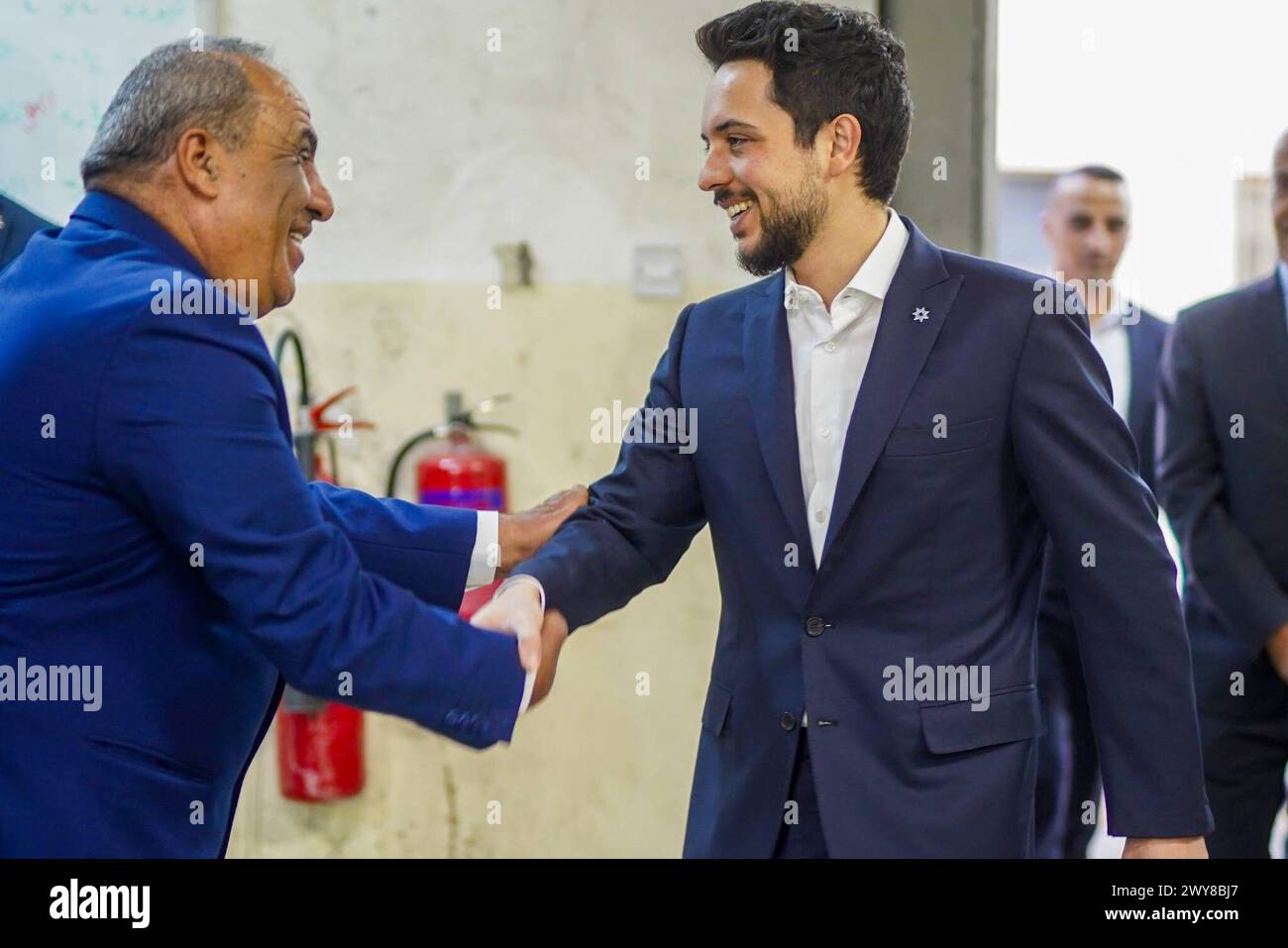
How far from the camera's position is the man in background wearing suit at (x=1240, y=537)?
2.67 m

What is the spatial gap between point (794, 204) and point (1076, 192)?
1.91 meters

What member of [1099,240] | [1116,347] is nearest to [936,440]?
[1116,347]

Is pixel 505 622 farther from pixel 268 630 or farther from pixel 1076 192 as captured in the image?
pixel 1076 192

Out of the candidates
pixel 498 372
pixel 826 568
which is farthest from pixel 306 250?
pixel 826 568

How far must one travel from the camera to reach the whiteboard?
3.30 meters

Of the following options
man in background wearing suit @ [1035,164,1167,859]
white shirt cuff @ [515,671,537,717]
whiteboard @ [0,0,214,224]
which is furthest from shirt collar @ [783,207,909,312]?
whiteboard @ [0,0,214,224]

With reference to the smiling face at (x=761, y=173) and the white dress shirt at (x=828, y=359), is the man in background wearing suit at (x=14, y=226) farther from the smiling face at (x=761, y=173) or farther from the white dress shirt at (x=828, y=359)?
the white dress shirt at (x=828, y=359)

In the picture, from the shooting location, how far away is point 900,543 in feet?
5.56

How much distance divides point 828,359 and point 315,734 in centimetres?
201

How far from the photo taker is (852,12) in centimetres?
193

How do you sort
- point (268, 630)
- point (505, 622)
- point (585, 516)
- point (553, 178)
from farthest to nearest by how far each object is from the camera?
point (553, 178)
point (585, 516)
point (505, 622)
point (268, 630)

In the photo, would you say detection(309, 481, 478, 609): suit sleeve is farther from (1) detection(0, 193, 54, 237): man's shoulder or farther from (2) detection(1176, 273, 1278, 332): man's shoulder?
(2) detection(1176, 273, 1278, 332): man's shoulder

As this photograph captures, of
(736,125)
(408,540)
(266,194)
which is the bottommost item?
(408,540)
